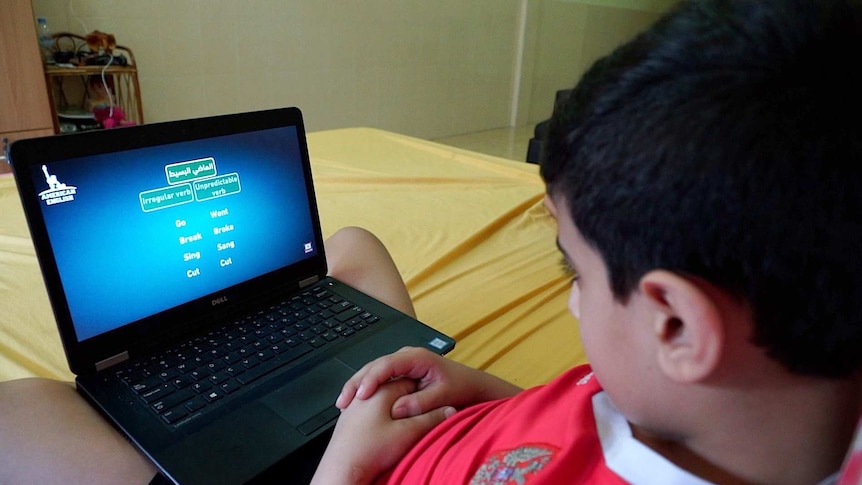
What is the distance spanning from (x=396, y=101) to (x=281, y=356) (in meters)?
3.41

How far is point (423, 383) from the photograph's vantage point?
66cm

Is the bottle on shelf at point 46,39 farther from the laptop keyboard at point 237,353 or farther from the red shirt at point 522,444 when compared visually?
the red shirt at point 522,444

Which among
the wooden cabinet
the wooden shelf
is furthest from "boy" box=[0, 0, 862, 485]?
the wooden shelf

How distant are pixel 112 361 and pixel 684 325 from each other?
0.63 m

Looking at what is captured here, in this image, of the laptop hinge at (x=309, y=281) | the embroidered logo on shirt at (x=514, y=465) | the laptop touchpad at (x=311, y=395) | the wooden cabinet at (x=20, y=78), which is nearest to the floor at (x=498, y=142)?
the wooden cabinet at (x=20, y=78)

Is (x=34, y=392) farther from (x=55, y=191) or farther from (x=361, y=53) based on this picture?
(x=361, y=53)

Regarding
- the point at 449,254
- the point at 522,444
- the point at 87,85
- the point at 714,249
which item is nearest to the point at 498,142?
the point at 87,85

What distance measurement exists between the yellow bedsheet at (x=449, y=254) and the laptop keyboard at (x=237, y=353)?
229mm

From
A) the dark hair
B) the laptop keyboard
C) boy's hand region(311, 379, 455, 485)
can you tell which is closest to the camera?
the dark hair

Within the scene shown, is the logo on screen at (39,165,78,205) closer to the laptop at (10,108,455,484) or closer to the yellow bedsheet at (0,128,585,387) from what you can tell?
the laptop at (10,108,455,484)

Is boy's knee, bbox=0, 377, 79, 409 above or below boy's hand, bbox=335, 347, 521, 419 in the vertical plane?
below

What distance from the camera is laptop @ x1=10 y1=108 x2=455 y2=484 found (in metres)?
0.62

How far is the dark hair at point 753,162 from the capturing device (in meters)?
0.29

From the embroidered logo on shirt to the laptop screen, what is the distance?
0.48 meters
